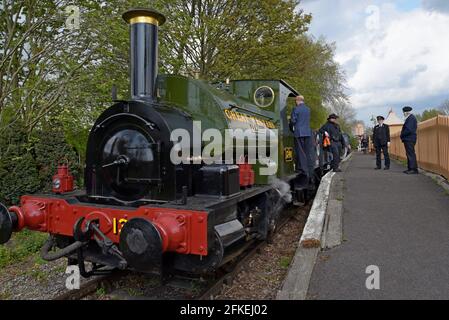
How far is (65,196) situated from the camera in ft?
14.0

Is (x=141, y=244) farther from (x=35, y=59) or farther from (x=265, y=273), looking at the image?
(x=35, y=59)

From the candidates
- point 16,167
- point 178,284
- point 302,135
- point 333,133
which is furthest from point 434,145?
point 16,167

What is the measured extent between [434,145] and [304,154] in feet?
13.9

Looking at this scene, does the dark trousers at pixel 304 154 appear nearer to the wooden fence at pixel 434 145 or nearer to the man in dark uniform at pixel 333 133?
the wooden fence at pixel 434 145

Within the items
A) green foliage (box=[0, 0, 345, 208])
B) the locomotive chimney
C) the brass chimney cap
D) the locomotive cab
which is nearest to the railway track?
the locomotive cab

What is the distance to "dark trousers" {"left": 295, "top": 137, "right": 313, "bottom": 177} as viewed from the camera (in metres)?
7.30

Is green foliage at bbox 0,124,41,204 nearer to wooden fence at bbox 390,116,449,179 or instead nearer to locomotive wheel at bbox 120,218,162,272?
locomotive wheel at bbox 120,218,162,272

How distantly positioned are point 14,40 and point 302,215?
843cm

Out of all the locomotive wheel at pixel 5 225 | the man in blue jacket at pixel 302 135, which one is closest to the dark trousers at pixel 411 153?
the man in blue jacket at pixel 302 135

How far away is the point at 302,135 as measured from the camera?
7.05 m

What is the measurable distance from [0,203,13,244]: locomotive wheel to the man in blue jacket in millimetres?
4896

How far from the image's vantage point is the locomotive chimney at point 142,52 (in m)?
4.29

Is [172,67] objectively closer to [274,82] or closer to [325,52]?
[274,82]

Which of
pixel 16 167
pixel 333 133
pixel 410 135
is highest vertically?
pixel 333 133
